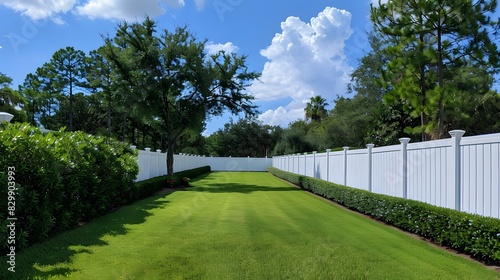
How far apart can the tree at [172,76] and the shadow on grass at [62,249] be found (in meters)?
14.2

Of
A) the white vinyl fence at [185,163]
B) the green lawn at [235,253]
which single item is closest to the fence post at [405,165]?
the green lawn at [235,253]

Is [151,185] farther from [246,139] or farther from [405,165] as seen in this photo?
[246,139]

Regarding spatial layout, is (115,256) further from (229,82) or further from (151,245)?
(229,82)

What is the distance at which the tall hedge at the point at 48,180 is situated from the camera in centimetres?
504

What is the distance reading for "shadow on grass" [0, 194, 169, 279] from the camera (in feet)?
14.0

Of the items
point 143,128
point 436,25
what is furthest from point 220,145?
point 436,25

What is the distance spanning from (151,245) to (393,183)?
6.18 m

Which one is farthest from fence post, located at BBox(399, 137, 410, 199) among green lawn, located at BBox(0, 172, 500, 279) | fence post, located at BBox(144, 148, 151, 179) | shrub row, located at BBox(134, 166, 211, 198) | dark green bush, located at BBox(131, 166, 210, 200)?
fence post, located at BBox(144, 148, 151, 179)

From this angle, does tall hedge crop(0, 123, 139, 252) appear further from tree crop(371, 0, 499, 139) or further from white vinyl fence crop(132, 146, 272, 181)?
tree crop(371, 0, 499, 139)

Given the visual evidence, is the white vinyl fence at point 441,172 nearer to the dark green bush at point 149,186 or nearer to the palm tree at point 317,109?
the dark green bush at point 149,186

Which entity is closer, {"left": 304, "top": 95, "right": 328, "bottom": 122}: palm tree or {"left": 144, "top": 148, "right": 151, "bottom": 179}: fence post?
{"left": 144, "top": 148, "right": 151, "bottom": 179}: fence post

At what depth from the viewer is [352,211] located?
422 inches

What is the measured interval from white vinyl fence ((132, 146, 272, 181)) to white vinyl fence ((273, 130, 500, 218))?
925 centimetres

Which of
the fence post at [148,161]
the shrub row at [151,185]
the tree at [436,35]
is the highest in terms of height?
the tree at [436,35]
